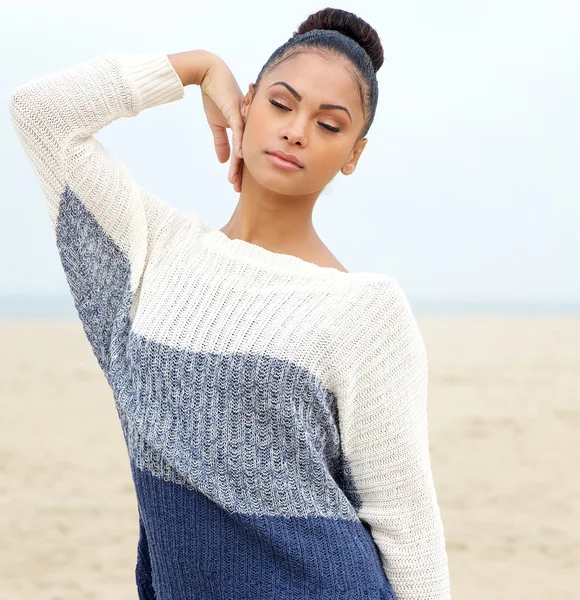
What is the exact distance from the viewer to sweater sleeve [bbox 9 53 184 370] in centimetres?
179

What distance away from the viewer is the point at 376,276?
1.72 metres

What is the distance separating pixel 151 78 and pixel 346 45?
0.42 metres

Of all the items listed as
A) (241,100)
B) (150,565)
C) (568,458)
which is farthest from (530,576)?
(241,100)

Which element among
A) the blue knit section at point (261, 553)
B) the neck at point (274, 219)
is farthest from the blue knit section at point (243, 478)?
the neck at point (274, 219)

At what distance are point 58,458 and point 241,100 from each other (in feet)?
22.8

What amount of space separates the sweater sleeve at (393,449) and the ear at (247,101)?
0.50 meters

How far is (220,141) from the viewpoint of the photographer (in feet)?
6.60

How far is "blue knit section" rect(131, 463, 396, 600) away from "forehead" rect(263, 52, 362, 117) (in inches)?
32.0

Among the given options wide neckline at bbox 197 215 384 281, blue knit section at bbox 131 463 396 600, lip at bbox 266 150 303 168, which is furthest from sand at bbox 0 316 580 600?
lip at bbox 266 150 303 168

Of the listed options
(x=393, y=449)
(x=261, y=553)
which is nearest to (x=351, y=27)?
(x=393, y=449)

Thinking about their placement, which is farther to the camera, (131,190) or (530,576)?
(530,576)

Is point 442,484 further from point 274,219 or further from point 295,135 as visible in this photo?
point 295,135

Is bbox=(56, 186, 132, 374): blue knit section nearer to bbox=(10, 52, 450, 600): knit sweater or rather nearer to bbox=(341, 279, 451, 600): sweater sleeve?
bbox=(10, 52, 450, 600): knit sweater

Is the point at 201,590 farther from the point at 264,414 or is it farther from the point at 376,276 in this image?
the point at 376,276
